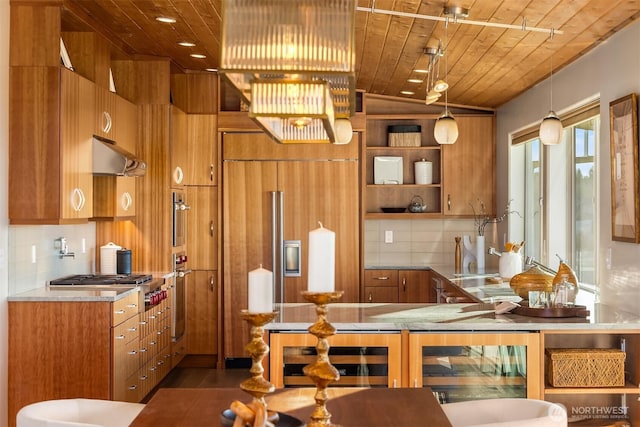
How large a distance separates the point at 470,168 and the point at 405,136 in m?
0.74

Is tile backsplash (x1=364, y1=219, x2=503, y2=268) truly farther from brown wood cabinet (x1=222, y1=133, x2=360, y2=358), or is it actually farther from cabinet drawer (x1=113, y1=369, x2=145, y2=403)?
cabinet drawer (x1=113, y1=369, x2=145, y2=403)

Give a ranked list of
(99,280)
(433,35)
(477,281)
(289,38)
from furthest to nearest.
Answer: (477,281) < (99,280) < (433,35) < (289,38)

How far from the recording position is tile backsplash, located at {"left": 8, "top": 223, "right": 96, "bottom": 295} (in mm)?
5047

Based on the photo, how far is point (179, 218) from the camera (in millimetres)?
7359

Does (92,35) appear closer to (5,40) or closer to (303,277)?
(5,40)

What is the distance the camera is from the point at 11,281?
4969mm

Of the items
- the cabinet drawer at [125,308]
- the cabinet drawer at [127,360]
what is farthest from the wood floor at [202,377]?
the cabinet drawer at [125,308]

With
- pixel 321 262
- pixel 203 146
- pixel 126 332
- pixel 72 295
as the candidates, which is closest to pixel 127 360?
pixel 126 332

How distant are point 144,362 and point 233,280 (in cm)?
181

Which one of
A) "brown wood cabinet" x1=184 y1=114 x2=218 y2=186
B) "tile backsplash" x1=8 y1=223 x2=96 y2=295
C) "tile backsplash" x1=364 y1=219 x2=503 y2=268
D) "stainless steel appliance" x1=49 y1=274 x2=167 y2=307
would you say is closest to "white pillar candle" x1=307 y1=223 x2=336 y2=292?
"tile backsplash" x1=8 y1=223 x2=96 y2=295

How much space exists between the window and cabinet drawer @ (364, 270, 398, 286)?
120cm

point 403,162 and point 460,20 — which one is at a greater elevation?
point 460,20

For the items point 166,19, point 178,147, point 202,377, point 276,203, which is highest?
point 166,19

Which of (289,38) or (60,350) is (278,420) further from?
(60,350)
